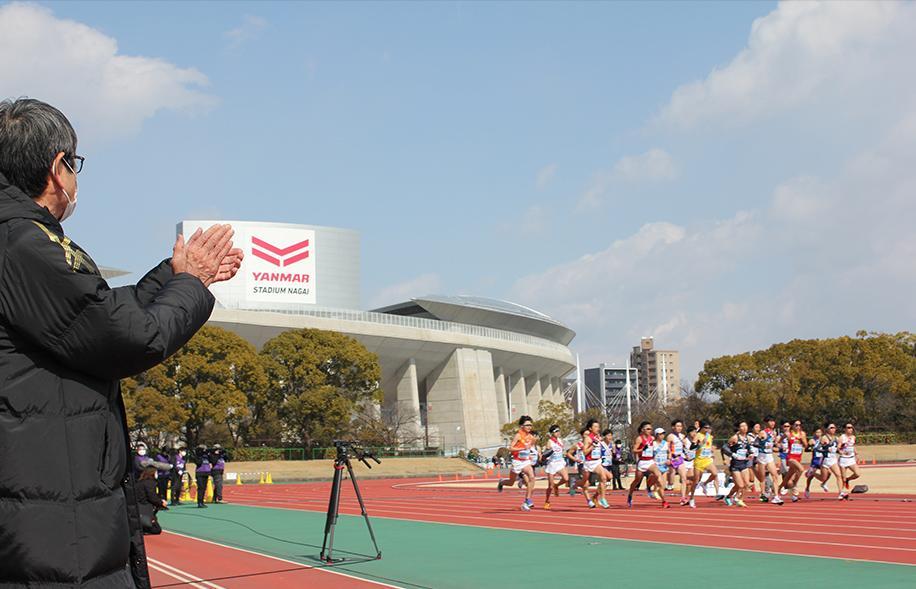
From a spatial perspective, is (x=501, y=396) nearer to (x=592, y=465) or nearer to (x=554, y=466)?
(x=554, y=466)

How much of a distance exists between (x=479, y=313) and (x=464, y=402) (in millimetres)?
13640

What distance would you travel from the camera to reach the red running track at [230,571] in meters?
10.2

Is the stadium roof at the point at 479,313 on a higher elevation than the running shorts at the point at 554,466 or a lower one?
higher

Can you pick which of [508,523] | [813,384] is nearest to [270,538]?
[508,523]

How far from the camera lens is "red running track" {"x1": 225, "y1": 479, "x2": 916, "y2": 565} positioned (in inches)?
471

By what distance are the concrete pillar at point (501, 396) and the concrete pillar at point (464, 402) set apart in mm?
5703

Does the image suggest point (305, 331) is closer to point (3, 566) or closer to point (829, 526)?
point (829, 526)

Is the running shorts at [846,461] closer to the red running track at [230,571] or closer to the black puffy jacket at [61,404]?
the red running track at [230,571]

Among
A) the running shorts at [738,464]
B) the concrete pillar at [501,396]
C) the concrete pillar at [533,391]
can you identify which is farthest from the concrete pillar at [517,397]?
the running shorts at [738,464]

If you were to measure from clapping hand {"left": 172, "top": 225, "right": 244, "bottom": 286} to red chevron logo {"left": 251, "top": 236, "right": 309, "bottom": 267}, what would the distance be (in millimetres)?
78170

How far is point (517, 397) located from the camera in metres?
99.6

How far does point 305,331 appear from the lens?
63844mm

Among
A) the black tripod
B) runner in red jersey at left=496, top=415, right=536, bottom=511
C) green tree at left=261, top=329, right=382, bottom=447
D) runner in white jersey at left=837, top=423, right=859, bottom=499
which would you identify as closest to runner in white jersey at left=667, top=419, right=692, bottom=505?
runner in red jersey at left=496, top=415, right=536, bottom=511

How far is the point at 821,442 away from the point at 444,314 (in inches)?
2928
